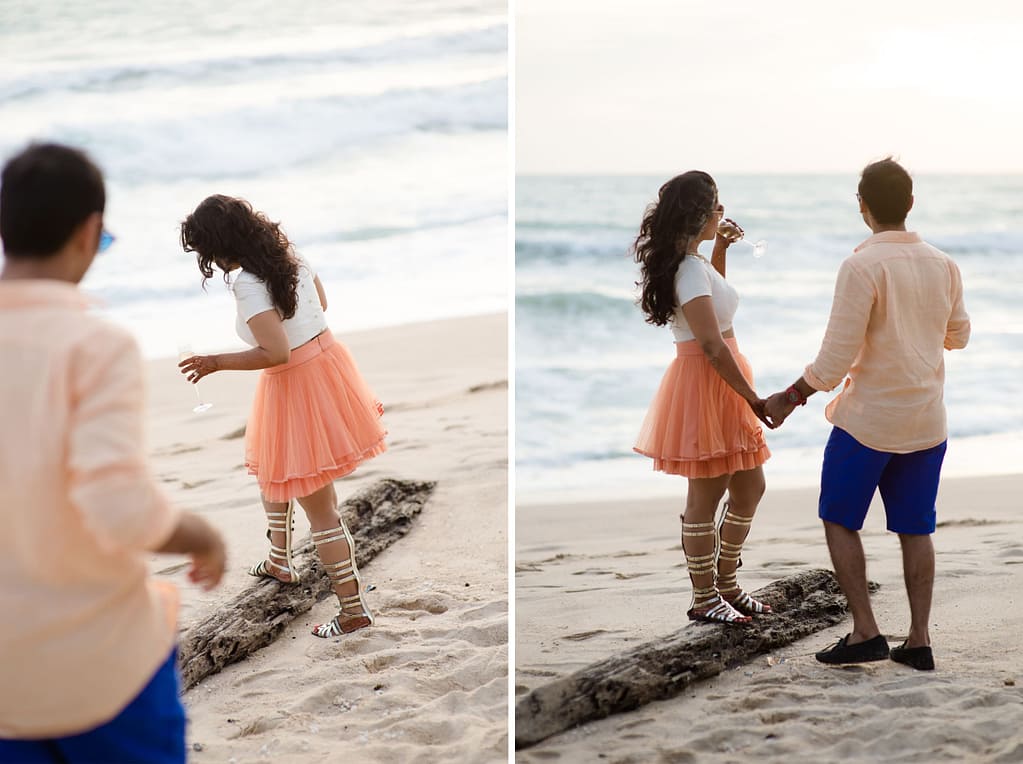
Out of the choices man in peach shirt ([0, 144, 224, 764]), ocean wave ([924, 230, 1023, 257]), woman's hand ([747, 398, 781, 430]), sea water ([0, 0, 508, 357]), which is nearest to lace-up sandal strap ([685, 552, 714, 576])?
woman's hand ([747, 398, 781, 430])

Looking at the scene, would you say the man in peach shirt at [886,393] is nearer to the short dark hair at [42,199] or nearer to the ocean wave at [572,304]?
the short dark hair at [42,199]

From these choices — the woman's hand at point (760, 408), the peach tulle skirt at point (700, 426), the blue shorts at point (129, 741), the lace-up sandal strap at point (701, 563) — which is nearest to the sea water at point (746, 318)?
the peach tulle skirt at point (700, 426)

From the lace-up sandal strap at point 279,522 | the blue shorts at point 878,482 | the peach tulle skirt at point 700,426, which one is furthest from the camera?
the lace-up sandal strap at point 279,522

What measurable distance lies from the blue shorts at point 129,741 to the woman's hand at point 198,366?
5.54 ft

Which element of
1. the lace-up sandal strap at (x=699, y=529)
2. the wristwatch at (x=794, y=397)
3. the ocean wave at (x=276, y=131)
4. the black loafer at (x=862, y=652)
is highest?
the ocean wave at (x=276, y=131)

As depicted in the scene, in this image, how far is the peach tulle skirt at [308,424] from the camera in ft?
13.6

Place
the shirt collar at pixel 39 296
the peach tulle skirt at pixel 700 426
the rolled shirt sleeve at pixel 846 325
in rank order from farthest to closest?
1. the peach tulle skirt at pixel 700 426
2. the rolled shirt sleeve at pixel 846 325
3. the shirt collar at pixel 39 296

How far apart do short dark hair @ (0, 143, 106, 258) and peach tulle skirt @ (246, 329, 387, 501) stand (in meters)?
2.10

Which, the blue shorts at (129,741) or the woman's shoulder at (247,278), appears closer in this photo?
the blue shorts at (129,741)

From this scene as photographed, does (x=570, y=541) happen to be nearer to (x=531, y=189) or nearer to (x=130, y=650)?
(x=130, y=650)

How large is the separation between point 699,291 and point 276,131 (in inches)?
608

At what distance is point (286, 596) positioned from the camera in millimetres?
4520

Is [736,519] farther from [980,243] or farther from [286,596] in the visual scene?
[980,243]

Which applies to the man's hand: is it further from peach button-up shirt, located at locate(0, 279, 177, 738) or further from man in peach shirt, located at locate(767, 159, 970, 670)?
peach button-up shirt, located at locate(0, 279, 177, 738)
